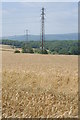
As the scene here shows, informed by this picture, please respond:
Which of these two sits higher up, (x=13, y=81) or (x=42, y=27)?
(x=42, y=27)

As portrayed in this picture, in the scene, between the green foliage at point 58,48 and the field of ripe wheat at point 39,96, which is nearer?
the field of ripe wheat at point 39,96

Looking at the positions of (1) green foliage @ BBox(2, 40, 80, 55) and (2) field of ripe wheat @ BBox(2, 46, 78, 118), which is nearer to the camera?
(2) field of ripe wheat @ BBox(2, 46, 78, 118)

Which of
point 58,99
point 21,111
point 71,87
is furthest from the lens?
point 71,87

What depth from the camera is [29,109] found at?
22.7 ft

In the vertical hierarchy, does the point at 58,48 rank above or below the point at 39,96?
above

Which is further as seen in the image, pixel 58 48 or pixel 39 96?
pixel 58 48

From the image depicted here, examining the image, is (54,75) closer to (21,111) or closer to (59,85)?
(59,85)

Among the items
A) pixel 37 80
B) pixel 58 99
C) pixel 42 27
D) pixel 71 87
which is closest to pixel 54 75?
pixel 37 80

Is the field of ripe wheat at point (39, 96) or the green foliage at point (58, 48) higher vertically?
the green foliage at point (58, 48)

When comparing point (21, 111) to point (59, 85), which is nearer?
point (21, 111)

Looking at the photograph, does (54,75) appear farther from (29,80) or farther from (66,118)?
(66,118)

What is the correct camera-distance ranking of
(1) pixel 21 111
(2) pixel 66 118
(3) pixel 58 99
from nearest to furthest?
(2) pixel 66 118 → (1) pixel 21 111 → (3) pixel 58 99

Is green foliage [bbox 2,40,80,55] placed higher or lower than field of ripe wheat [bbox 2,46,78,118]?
higher

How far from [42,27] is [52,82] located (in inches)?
1378
